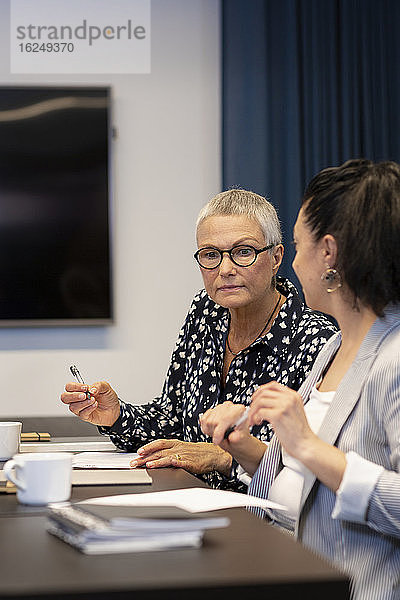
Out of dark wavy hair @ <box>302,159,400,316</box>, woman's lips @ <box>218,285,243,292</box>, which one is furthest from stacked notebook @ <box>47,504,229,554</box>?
woman's lips @ <box>218,285,243,292</box>

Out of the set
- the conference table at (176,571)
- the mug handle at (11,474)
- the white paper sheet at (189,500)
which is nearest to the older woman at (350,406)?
the white paper sheet at (189,500)

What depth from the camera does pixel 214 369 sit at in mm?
2197

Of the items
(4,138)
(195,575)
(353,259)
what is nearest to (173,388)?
(353,259)

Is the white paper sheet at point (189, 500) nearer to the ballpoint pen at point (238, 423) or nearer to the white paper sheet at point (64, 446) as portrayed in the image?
the ballpoint pen at point (238, 423)

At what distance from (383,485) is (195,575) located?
442 millimetres

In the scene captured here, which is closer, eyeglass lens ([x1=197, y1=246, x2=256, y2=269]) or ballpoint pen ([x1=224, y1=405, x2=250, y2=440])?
ballpoint pen ([x1=224, y1=405, x2=250, y2=440])

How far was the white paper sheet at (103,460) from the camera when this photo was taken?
5.61ft

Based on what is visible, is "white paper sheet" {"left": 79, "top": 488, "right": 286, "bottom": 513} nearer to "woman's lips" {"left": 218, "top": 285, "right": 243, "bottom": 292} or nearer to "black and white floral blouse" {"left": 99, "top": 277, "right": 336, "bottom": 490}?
"black and white floral blouse" {"left": 99, "top": 277, "right": 336, "bottom": 490}

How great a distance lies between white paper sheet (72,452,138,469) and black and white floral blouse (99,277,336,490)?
0.19 meters

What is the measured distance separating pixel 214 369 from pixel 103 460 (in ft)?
1.63

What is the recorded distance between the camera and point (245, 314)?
7.23 ft

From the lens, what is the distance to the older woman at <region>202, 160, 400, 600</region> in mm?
1261

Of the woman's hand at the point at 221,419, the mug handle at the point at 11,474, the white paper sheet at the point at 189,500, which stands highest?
the woman's hand at the point at 221,419

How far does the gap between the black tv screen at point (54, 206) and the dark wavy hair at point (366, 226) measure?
2.33m
